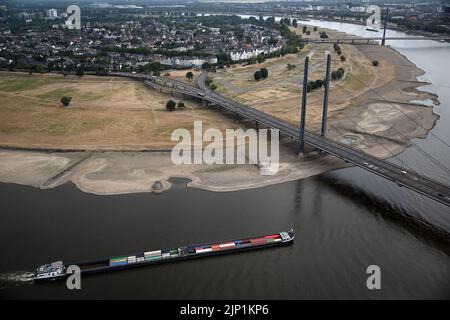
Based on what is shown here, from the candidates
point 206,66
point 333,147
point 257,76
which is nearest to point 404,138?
point 333,147

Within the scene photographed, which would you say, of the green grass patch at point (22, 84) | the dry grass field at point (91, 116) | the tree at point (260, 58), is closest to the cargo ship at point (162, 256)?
the dry grass field at point (91, 116)

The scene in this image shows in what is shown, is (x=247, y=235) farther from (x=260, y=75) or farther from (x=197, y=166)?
(x=260, y=75)

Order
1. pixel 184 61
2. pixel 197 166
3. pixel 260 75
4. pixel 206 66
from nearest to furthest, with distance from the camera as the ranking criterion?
pixel 197 166 → pixel 260 75 → pixel 206 66 → pixel 184 61

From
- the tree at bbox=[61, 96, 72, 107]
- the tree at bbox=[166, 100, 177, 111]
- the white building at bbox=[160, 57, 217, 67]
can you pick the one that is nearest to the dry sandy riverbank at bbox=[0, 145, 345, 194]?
the tree at bbox=[166, 100, 177, 111]

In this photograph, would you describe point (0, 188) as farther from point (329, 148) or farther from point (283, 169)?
point (329, 148)

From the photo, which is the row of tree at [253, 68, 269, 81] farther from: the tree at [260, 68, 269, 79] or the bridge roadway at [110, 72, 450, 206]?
the bridge roadway at [110, 72, 450, 206]

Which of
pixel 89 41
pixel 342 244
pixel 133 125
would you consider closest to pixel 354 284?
pixel 342 244
